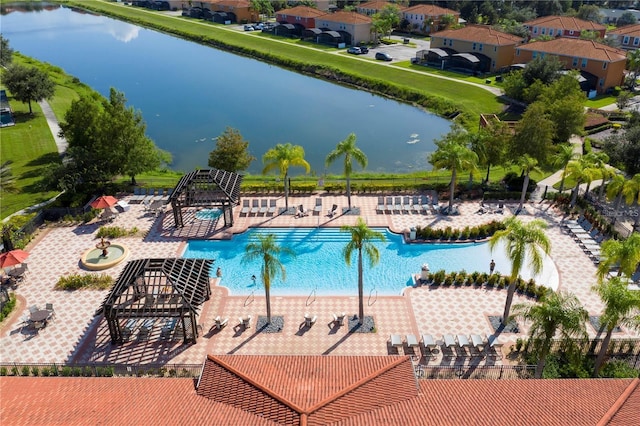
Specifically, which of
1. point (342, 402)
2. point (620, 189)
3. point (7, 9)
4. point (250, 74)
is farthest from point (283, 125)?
point (7, 9)

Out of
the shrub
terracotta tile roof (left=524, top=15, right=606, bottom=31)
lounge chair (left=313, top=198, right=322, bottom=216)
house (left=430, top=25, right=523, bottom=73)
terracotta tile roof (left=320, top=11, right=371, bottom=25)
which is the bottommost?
the shrub

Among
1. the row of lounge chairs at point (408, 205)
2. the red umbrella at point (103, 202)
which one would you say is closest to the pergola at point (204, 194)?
the red umbrella at point (103, 202)

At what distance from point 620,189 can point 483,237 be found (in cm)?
909

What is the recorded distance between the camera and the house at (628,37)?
8094 cm

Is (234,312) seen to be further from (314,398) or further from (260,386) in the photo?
(314,398)

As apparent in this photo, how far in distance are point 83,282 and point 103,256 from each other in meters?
2.78

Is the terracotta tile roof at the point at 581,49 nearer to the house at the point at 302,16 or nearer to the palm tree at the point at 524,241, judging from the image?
the house at the point at 302,16

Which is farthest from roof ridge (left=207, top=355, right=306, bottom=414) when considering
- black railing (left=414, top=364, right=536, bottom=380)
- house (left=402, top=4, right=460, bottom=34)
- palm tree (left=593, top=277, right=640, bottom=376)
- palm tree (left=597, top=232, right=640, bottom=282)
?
house (left=402, top=4, right=460, bottom=34)

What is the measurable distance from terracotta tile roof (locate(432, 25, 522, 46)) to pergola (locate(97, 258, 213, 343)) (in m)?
62.7

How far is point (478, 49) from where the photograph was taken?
74.1 metres

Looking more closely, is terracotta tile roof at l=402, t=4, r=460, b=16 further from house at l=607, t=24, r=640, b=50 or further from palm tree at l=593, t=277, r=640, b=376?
palm tree at l=593, t=277, r=640, b=376

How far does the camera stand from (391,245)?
31172 millimetres

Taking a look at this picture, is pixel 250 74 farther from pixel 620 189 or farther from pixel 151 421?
pixel 151 421

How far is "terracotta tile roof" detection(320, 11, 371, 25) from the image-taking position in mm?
90375
